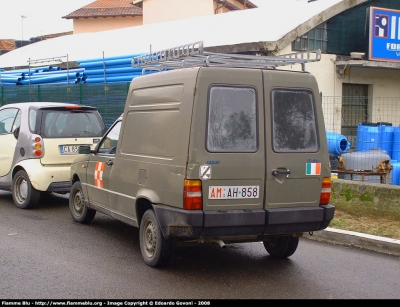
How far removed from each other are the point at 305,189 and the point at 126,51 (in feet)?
53.7

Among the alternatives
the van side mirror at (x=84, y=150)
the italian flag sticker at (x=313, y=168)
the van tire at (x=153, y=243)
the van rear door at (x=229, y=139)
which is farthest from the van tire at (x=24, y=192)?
the italian flag sticker at (x=313, y=168)

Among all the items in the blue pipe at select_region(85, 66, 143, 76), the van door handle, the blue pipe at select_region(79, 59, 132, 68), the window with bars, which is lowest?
the van door handle

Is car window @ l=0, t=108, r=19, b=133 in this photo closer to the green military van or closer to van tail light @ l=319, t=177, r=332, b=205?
the green military van

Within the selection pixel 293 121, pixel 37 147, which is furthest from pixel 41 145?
pixel 293 121

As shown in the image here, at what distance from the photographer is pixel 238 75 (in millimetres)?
5617

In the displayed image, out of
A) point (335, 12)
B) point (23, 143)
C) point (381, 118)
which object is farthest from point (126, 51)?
point (23, 143)

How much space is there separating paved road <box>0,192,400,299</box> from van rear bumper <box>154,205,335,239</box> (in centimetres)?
52

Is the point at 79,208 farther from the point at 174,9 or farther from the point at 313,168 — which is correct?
the point at 174,9

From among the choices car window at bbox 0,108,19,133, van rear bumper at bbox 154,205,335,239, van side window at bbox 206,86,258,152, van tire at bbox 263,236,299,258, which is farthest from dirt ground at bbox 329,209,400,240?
car window at bbox 0,108,19,133

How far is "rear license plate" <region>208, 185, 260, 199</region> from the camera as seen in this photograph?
546cm

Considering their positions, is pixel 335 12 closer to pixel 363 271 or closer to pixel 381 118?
pixel 381 118

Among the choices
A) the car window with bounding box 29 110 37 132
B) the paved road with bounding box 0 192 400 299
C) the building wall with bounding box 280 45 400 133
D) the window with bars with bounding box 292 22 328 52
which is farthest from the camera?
the window with bars with bounding box 292 22 328 52

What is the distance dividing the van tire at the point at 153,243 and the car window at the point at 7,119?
4721 mm

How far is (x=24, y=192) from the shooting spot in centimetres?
948
